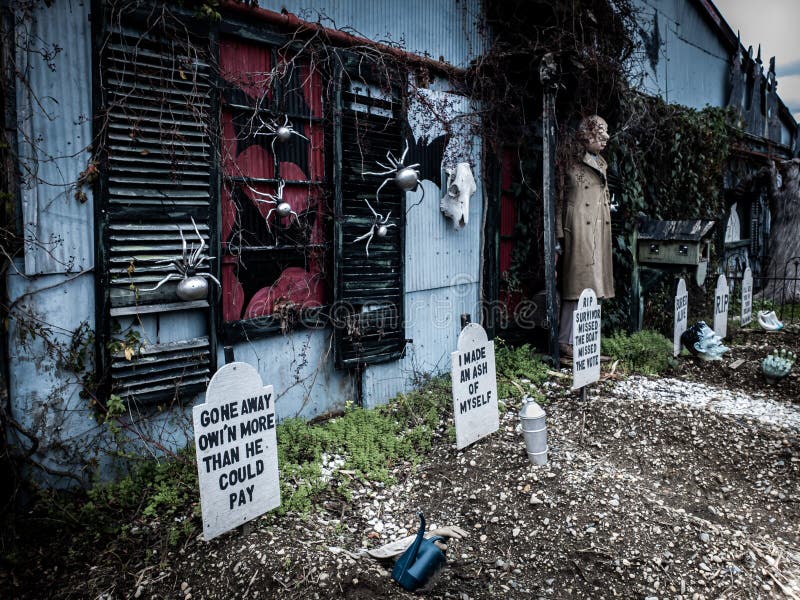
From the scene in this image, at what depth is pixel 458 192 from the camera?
5.50m

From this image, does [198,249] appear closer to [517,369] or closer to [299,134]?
[299,134]

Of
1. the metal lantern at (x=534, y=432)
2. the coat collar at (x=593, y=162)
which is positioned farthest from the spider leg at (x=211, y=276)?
the coat collar at (x=593, y=162)

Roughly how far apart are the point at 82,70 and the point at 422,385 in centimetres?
373

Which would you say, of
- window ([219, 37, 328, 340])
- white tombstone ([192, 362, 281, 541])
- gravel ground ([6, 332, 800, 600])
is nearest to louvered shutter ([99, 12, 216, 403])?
window ([219, 37, 328, 340])

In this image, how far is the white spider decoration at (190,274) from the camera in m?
3.55

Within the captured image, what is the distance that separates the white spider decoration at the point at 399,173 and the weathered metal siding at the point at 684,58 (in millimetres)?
5299

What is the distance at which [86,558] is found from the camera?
9.30ft

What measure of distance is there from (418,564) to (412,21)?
459 centimetres

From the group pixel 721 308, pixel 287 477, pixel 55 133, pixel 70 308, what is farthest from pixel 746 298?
pixel 55 133

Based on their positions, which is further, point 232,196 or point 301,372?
point 301,372

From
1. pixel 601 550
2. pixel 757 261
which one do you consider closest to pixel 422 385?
pixel 601 550

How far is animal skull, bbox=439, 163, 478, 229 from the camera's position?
18.0 ft

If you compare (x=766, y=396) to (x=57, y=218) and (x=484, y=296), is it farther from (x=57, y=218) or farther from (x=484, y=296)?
(x=57, y=218)

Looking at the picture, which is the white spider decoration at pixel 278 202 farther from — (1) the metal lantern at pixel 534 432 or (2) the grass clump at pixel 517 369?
(2) the grass clump at pixel 517 369
